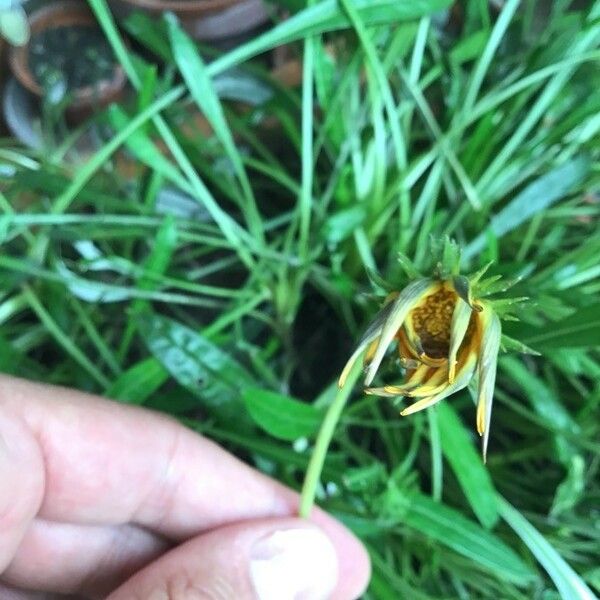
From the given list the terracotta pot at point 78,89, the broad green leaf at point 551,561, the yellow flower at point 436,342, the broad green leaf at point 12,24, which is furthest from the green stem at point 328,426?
the terracotta pot at point 78,89

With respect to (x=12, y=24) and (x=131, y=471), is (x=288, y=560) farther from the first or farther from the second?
(x=12, y=24)

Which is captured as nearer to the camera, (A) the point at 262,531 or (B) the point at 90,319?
(A) the point at 262,531

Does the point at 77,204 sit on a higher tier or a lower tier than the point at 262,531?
higher

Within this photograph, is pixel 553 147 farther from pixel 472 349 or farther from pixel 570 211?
pixel 472 349

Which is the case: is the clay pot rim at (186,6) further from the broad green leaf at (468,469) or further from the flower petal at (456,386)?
the flower petal at (456,386)

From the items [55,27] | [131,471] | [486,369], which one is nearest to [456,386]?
[486,369]

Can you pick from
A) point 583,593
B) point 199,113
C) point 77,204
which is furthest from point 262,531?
point 199,113

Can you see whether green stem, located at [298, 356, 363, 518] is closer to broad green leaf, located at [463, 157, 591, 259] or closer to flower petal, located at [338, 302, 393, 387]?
flower petal, located at [338, 302, 393, 387]
